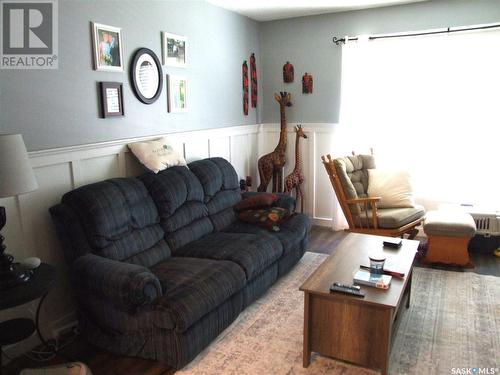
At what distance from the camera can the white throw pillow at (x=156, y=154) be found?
3.14 metres

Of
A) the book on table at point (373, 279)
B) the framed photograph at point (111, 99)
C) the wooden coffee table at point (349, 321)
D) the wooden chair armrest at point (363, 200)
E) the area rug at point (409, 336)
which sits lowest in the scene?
the area rug at point (409, 336)

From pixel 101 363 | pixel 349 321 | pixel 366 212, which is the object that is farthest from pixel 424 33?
pixel 101 363

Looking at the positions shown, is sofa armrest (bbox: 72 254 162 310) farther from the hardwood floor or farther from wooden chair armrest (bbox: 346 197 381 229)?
wooden chair armrest (bbox: 346 197 381 229)

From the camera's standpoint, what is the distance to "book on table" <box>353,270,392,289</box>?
2.24 meters

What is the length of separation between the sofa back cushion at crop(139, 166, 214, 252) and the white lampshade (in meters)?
1.06

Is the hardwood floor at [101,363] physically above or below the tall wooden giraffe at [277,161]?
below

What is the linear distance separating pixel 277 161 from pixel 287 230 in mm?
1473

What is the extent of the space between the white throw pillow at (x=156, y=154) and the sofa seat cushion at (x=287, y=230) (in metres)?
0.74

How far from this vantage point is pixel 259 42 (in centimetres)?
502

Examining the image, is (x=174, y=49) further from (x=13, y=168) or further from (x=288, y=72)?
(x=13, y=168)

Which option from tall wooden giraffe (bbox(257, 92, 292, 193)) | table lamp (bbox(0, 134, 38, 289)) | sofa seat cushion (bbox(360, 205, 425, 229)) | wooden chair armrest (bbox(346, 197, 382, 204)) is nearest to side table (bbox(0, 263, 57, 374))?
table lamp (bbox(0, 134, 38, 289))

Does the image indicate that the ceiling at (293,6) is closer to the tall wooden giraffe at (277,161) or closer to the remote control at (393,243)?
the tall wooden giraffe at (277,161)

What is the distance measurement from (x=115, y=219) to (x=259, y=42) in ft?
10.6

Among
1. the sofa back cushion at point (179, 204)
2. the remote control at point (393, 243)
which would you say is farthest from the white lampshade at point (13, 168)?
the remote control at point (393, 243)
